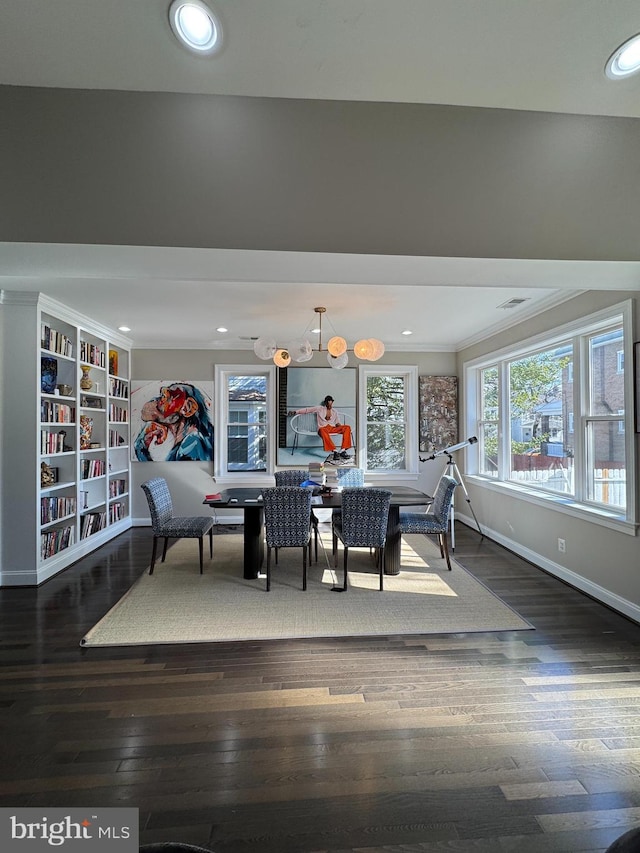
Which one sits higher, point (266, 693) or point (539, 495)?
point (539, 495)

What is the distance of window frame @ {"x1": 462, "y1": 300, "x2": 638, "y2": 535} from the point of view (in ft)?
9.69

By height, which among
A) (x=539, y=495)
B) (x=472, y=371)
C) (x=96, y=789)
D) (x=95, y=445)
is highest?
(x=472, y=371)

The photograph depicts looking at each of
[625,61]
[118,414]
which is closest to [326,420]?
[118,414]

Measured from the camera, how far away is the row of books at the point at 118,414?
527 cm

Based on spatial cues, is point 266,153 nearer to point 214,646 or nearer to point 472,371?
point 214,646

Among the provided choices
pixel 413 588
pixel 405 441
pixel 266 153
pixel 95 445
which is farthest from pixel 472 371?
pixel 95 445

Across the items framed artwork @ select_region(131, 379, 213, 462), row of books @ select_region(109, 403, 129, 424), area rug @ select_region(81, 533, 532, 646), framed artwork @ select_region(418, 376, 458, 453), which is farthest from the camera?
framed artwork @ select_region(418, 376, 458, 453)

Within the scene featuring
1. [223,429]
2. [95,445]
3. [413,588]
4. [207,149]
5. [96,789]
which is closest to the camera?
[96,789]

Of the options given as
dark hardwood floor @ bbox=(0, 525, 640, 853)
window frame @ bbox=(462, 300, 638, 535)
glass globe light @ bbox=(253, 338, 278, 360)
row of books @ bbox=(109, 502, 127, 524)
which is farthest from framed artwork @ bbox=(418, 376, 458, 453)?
row of books @ bbox=(109, 502, 127, 524)

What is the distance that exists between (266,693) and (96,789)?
2.64 ft

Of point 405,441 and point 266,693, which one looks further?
point 405,441

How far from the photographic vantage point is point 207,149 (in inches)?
74.5

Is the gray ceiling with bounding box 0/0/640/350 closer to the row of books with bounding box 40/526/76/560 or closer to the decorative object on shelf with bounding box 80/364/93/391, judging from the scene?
the decorative object on shelf with bounding box 80/364/93/391

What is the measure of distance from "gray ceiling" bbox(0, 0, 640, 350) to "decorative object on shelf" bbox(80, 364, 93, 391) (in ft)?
8.21
